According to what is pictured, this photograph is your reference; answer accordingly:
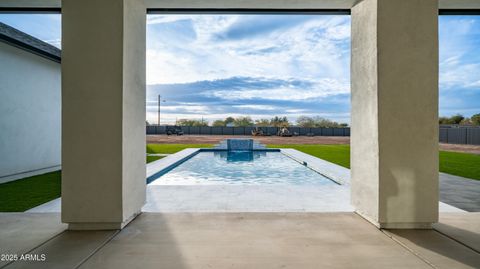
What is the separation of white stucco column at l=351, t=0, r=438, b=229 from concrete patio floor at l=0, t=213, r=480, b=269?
0.95 feet

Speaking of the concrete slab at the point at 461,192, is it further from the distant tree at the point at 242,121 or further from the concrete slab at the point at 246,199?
the distant tree at the point at 242,121

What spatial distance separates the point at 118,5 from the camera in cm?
285

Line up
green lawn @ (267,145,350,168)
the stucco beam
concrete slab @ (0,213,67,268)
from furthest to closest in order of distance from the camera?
green lawn @ (267,145,350,168) < the stucco beam < concrete slab @ (0,213,67,268)

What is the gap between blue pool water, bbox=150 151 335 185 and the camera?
256 inches

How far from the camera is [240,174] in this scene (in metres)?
7.70

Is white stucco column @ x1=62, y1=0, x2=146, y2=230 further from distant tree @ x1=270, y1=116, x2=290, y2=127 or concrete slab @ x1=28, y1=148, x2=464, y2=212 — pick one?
distant tree @ x1=270, y1=116, x2=290, y2=127

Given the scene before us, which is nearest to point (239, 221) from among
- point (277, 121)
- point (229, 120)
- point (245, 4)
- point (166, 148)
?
point (245, 4)

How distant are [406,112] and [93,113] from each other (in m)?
3.46

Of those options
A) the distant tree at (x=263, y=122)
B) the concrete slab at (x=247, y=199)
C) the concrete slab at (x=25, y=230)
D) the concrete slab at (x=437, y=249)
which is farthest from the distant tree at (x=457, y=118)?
the concrete slab at (x=25, y=230)

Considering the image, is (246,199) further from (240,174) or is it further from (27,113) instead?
(27,113)

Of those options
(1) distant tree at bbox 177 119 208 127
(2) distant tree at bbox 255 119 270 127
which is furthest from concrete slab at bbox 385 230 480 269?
(1) distant tree at bbox 177 119 208 127

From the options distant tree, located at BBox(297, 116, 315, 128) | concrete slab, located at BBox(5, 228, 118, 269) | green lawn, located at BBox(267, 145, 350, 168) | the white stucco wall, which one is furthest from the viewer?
distant tree, located at BBox(297, 116, 315, 128)

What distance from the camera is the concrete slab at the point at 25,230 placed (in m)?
2.46

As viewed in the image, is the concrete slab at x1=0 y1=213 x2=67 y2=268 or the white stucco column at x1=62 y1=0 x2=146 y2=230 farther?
the white stucco column at x1=62 y1=0 x2=146 y2=230
